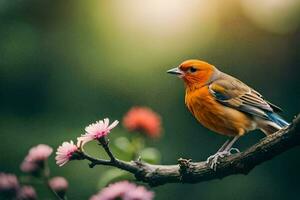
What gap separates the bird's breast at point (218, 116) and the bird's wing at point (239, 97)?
30 mm

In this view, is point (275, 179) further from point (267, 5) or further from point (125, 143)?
point (125, 143)

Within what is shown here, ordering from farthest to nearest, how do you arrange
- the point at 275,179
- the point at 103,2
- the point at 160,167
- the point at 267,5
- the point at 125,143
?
the point at 275,179 → the point at 103,2 → the point at 267,5 → the point at 125,143 → the point at 160,167

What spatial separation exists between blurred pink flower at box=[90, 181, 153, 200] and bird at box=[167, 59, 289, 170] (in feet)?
2.33

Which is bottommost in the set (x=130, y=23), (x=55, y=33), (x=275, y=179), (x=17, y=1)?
(x=275, y=179)

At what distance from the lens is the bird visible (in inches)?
103

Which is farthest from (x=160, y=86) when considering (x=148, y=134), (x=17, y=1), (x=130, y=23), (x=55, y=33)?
(x=148, y=134)

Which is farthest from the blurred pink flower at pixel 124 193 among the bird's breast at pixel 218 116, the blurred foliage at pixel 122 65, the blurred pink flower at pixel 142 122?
the blurred foliage at pixel 122 65

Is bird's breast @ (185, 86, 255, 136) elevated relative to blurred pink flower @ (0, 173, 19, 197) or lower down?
lower down

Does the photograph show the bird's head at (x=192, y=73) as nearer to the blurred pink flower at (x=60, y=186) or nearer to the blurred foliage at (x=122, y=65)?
the blurred pink flower at (x=60, y=186)

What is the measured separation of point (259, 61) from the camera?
6.06m

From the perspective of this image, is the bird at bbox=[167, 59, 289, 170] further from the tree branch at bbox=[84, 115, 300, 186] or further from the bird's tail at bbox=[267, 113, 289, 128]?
the tree branch at bbox=[84, 115, 300, 186]

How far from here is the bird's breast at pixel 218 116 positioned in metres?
2.62

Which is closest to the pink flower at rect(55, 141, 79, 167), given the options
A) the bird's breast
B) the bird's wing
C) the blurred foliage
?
the bird's breast

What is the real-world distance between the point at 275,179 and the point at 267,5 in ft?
5.54
